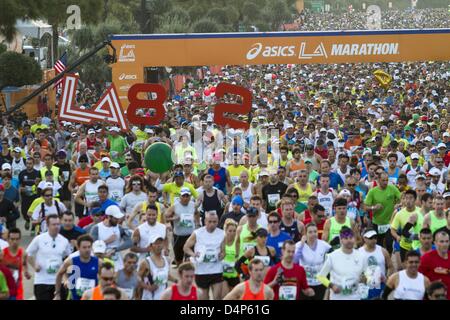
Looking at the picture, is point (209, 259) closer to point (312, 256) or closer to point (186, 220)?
point (312, 256)

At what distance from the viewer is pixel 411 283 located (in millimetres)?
10867

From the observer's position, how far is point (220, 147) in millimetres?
20359

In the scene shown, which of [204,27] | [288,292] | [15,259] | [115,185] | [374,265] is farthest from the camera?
[204,27]

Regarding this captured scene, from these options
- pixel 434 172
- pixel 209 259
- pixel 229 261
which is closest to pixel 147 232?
pixel 209 259

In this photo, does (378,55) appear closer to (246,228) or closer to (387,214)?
(387,214)

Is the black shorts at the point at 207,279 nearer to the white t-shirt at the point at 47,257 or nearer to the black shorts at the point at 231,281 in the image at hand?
the black shorts at the point at 231,281

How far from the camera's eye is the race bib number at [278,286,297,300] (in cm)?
1122

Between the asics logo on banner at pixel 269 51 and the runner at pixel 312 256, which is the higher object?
the asics logo on banner at pixel 269 51

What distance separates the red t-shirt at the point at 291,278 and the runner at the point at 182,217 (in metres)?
3.61

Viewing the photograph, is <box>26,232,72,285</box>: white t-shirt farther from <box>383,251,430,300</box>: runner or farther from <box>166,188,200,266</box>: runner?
<box>383,251,430,300</box>: runner

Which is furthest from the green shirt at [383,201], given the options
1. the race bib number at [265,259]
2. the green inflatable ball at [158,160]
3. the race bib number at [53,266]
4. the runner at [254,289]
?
the runner at [254,289]

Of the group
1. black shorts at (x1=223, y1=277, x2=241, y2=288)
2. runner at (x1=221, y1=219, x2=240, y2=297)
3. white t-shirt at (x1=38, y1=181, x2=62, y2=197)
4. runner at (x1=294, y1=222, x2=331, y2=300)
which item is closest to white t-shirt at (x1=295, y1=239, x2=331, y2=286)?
runner at (x1=294, y1=222, x2=331, y2=300)

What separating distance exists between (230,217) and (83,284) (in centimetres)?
317

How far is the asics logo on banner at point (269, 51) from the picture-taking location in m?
28.5
